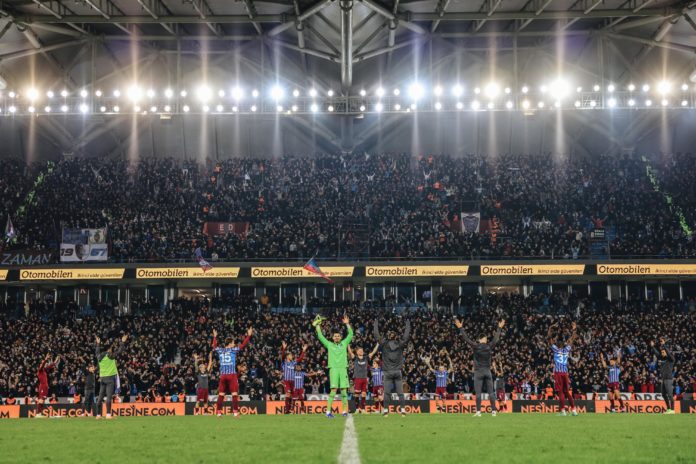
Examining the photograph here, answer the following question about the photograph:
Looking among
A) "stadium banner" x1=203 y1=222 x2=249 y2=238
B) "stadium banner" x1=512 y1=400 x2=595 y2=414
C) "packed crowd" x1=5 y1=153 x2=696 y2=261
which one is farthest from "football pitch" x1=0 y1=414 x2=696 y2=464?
"stadium banner" x1=203 y1=222 x2=249 y2=238

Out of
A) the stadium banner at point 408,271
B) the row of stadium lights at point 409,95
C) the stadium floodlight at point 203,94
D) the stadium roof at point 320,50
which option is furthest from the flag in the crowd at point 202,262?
the stadium roof at point 320,50

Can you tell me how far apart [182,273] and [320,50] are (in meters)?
15.7

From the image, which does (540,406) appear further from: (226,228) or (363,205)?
(226,228)

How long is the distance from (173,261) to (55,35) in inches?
637

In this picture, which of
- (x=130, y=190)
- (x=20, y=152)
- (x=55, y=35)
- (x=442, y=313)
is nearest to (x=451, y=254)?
(x=442, y=313)

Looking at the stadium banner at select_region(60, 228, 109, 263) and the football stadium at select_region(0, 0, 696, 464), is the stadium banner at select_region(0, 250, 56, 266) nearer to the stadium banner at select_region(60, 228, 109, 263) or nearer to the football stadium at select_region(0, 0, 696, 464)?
the football stadium at select_region(0, 0, 696, 464)

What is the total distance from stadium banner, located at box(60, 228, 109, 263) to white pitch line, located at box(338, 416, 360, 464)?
32.6m

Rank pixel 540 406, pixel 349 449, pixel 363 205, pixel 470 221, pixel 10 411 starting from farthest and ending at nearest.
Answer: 1. pixel 363 205
2. pixel 470 221
3. pixel 10 411
4. pixel 540 406
5. pixel 349 449

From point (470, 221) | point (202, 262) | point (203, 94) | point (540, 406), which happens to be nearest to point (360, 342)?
point (540, 406)

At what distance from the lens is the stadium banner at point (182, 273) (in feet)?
138

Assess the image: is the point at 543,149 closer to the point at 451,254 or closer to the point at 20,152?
the point at 451,254

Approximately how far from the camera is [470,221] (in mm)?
45969

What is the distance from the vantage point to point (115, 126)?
53781 mm

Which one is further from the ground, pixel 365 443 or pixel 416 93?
pixel 416 93
